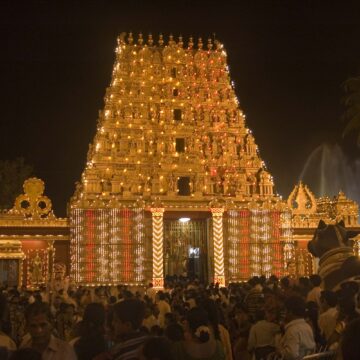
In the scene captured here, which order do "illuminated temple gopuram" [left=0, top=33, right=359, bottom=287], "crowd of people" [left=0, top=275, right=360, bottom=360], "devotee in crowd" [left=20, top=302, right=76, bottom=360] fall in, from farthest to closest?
"illuminated temple gopuram" [left=0, top=33, right=359, bottom=287] → "devotee in crowd" [left=20, top=302, right=76, bottom=360] → "crowd of people" [left=0, top=275, right=360, bottom=360]

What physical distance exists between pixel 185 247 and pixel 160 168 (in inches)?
205

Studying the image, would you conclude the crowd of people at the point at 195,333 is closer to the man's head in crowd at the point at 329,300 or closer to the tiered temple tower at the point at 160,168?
the man's head in crowd at the point at 329,300

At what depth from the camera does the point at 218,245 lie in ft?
112

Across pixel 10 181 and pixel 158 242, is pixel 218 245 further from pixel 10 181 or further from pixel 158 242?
pixel 10 181

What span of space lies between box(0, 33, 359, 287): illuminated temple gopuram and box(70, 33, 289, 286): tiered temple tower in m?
0.06

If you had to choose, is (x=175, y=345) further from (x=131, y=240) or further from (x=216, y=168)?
(x=216, y=168)

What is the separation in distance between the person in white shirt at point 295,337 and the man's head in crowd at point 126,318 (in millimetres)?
2379

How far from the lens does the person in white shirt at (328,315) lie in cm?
874

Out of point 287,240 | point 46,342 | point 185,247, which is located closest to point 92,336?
point 46,342

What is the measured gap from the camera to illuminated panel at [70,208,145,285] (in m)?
32.7

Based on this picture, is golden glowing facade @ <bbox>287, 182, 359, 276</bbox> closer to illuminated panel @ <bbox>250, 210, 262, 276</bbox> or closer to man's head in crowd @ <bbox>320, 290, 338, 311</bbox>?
illuminated panel @ <bbox>250, 210, 262, 276</bbox>

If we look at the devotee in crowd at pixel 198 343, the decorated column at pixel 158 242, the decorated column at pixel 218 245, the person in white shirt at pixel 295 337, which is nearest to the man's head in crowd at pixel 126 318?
the devotee in crowd at pixel 198 343

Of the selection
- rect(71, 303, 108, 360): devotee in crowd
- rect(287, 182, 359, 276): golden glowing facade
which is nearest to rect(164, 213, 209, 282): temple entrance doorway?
rect(287, 182, 359, 276): golden glowing facade

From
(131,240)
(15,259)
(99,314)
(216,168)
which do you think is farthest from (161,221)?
(99,314)
